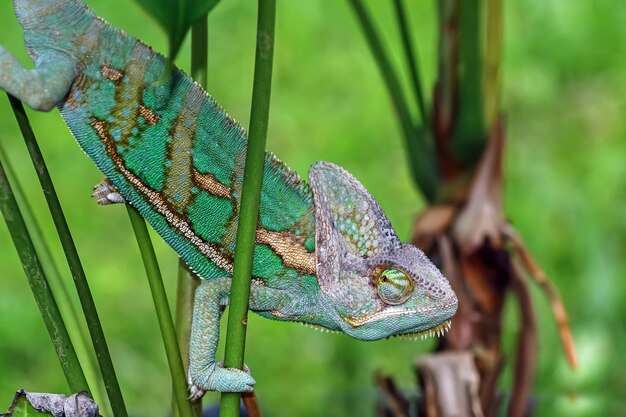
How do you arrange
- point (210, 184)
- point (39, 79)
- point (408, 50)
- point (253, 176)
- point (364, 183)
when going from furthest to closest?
1. point (364, 183)
2. point (408, 50)
3. point (210, 184)
4. point (39, 79)
5. point (253, 176)

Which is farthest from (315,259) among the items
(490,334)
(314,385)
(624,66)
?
(624,66)

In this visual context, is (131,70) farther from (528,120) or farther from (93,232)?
(528,120)

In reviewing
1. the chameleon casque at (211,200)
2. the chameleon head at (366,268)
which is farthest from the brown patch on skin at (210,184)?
the chameleon head at (366,268)

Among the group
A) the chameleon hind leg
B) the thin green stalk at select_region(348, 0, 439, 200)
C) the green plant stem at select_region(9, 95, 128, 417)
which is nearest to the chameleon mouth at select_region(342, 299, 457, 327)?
the chameleon hind leg

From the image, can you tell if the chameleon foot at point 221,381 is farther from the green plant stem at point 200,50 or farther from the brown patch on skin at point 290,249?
the green plant stem at point 200,50

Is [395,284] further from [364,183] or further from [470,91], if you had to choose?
[364,183]

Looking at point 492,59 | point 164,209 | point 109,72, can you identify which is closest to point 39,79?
point 109,72
